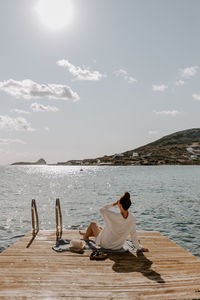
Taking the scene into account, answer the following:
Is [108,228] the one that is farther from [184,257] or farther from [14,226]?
[14,226]

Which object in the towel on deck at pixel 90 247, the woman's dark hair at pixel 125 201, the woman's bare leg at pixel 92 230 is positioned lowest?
the towel on deck at pixel 90 247

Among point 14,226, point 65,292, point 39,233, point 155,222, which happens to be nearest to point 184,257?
point 65,292

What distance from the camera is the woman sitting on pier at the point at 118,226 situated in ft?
26.3

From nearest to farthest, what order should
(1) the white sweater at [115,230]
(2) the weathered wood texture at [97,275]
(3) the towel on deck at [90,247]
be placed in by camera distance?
(2) the weathered wood texture at [97,275] → (1) the white sweater at [115,230] → (3) the towel on deck at [90,247]

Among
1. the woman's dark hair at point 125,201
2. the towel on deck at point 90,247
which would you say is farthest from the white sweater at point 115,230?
the woman's dark hair at point 125,201

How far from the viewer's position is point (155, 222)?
2016 centimetres

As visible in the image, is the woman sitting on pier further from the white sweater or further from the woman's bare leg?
the woman's bare leg

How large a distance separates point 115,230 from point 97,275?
205 cm

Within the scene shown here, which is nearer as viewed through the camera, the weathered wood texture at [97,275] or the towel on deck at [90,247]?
the weathered wood texture at [97,275]

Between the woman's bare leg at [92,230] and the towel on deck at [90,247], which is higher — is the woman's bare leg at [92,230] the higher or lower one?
the higher one

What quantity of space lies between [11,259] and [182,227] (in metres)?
14.1

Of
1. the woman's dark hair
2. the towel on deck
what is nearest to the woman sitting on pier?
the woman's dark hair

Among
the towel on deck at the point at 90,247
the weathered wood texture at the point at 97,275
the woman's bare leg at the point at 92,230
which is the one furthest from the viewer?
the woman's bare leg at the point at 92,230

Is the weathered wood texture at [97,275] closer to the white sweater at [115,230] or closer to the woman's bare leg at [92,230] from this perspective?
the white sweater at [115,230]
